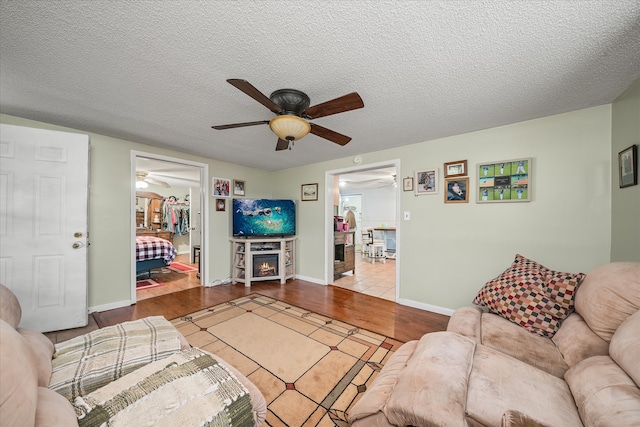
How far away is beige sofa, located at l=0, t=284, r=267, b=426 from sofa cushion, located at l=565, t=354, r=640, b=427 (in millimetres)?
1275

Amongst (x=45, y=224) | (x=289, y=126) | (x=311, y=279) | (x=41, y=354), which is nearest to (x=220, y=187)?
(x=45, y=224)

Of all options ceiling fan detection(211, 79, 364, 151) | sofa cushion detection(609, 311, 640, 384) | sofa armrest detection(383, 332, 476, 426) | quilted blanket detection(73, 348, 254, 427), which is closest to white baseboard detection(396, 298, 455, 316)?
sofa armrest detection(383, 332, 476, 426)

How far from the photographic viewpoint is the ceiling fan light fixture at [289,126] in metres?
1.71

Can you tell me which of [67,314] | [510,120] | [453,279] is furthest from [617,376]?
[67,314]

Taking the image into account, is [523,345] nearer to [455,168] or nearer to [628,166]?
[628,166]

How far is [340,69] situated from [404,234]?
235 cm

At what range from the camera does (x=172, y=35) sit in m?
1.33

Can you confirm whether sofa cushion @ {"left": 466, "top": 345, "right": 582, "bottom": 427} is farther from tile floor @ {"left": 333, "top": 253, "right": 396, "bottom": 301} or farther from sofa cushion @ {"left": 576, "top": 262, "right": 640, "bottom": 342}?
tile floor @ {"left": 333, "top": 253, "right": 396, "bottom": 301}

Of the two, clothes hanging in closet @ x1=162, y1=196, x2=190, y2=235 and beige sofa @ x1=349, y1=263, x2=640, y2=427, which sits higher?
clothes hanging in closet @ x1=162, y1=196, x2=190, y2=235

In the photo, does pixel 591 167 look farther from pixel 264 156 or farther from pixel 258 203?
pixel 258 203

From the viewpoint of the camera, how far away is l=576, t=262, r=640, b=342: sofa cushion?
3.81 feet

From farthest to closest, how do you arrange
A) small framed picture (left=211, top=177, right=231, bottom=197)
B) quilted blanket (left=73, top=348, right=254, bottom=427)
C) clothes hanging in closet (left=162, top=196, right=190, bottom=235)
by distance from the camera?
clothes hanging in closet (left=162, top=196, right=190, bottom=235), small framed picture (left=211, top=177, right=231, bottom=197), quilted blanket (left=73, top=348, right=254, bottom=427)

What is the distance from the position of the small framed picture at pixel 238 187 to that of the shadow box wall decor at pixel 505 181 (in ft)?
12.6

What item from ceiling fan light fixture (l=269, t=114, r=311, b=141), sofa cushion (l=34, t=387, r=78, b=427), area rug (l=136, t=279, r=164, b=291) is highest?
ceiling fan light fixture (l=269, t=114, r=311, b=141)
